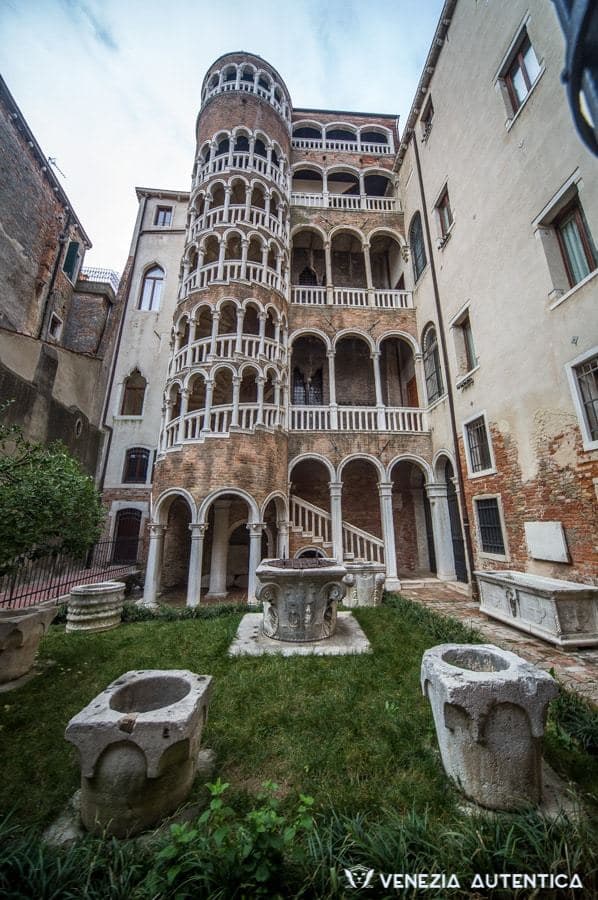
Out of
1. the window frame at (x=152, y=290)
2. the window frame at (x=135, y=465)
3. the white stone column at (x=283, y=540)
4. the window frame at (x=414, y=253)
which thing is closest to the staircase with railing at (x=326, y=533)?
the white stone column at (x=283, y=540)

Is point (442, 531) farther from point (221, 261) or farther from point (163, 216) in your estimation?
point (163, 216)

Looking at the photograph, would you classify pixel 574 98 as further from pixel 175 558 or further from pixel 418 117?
pixel 418 117

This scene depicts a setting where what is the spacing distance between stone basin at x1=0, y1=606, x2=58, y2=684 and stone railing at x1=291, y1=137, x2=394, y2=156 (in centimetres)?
2218

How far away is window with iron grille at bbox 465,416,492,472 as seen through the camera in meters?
9.99

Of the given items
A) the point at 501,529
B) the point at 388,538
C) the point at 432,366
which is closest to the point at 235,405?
the point at 388,538

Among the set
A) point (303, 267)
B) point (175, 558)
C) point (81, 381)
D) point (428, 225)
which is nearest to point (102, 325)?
point (81, 381)

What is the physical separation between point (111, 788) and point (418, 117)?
2096 cm

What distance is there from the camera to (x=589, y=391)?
675cm

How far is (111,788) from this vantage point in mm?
2459

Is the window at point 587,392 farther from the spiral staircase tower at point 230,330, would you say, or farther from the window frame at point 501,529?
the spiral staircase tower at point 230,330

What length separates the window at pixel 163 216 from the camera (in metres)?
Answer: 19.9

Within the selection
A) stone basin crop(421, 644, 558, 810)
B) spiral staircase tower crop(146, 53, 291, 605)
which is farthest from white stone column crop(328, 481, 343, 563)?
stone basin crop(421, 644, 558, 810)

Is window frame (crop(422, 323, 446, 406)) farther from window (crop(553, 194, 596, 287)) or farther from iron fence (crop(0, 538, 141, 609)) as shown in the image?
iron fence (crop(0, 538, 141, 609))

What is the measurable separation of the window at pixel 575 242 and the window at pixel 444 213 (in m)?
5.18
